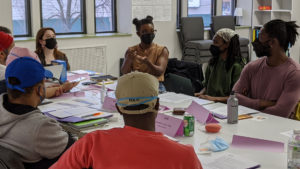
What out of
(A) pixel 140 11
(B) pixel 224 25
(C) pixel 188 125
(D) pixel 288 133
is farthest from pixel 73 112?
(B) pixel 224 25

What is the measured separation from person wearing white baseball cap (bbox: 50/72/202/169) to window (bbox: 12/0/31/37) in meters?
4.78

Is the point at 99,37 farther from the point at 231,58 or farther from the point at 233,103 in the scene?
the point at 233,103

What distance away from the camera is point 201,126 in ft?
7.91

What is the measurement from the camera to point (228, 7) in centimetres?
837

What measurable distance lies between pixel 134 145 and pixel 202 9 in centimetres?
699

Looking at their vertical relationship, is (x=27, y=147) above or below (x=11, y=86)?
below

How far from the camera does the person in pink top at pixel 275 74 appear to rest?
275cm

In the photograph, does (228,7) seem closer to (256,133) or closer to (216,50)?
(216,50)

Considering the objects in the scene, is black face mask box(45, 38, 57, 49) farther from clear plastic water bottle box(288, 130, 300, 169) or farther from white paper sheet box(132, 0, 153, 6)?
clear plastic water bottle box(288, 130, 300, 169)

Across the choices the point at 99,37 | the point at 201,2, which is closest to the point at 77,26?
the point at 99,37

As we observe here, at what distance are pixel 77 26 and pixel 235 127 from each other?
4.54 meters

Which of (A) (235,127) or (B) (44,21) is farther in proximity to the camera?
(B) (44,21)

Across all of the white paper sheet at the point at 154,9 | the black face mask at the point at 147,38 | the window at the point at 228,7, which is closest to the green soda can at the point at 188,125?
the black face mask at the point at 147,38

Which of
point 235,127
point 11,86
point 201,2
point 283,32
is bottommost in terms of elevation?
point 235,127
